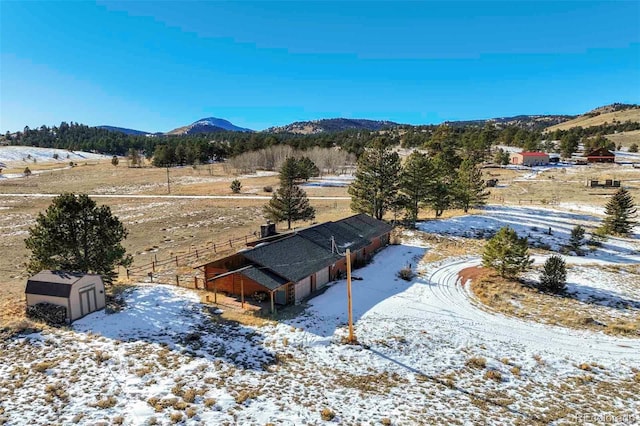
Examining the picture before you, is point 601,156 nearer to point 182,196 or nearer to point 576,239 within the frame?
point 576,239

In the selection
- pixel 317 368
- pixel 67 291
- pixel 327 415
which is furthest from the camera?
pixel 67 291

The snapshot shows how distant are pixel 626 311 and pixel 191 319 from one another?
2920 cm

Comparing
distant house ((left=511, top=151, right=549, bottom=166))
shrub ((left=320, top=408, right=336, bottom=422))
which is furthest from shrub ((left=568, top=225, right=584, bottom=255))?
distant house ((left=511, top=151, right=549, bottom=166))

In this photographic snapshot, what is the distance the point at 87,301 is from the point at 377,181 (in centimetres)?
3356

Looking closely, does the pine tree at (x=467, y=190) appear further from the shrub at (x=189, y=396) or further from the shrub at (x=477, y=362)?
the shrub at (x=189, y=396)

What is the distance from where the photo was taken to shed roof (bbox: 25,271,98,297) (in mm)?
22250

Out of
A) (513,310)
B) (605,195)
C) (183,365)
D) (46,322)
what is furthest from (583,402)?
(605,195)

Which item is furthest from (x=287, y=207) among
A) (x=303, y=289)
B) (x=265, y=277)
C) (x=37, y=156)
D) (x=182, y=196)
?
(x=37, y=156)

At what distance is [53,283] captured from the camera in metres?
22.6

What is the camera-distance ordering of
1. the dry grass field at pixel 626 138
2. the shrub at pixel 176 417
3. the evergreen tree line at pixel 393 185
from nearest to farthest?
the shrub at pixel 176 417, the evergreen tree line at pixel 393 185, the dry grass field at pixel 626 138

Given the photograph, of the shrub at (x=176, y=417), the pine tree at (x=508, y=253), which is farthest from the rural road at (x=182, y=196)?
the shrub at (x=176, y=417)

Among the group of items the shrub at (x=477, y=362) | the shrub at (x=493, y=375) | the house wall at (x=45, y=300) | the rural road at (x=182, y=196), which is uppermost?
the rural road at (x=182, y=196)

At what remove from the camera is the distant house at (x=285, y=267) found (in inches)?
1027

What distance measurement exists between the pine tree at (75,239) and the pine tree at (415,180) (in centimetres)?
3332
